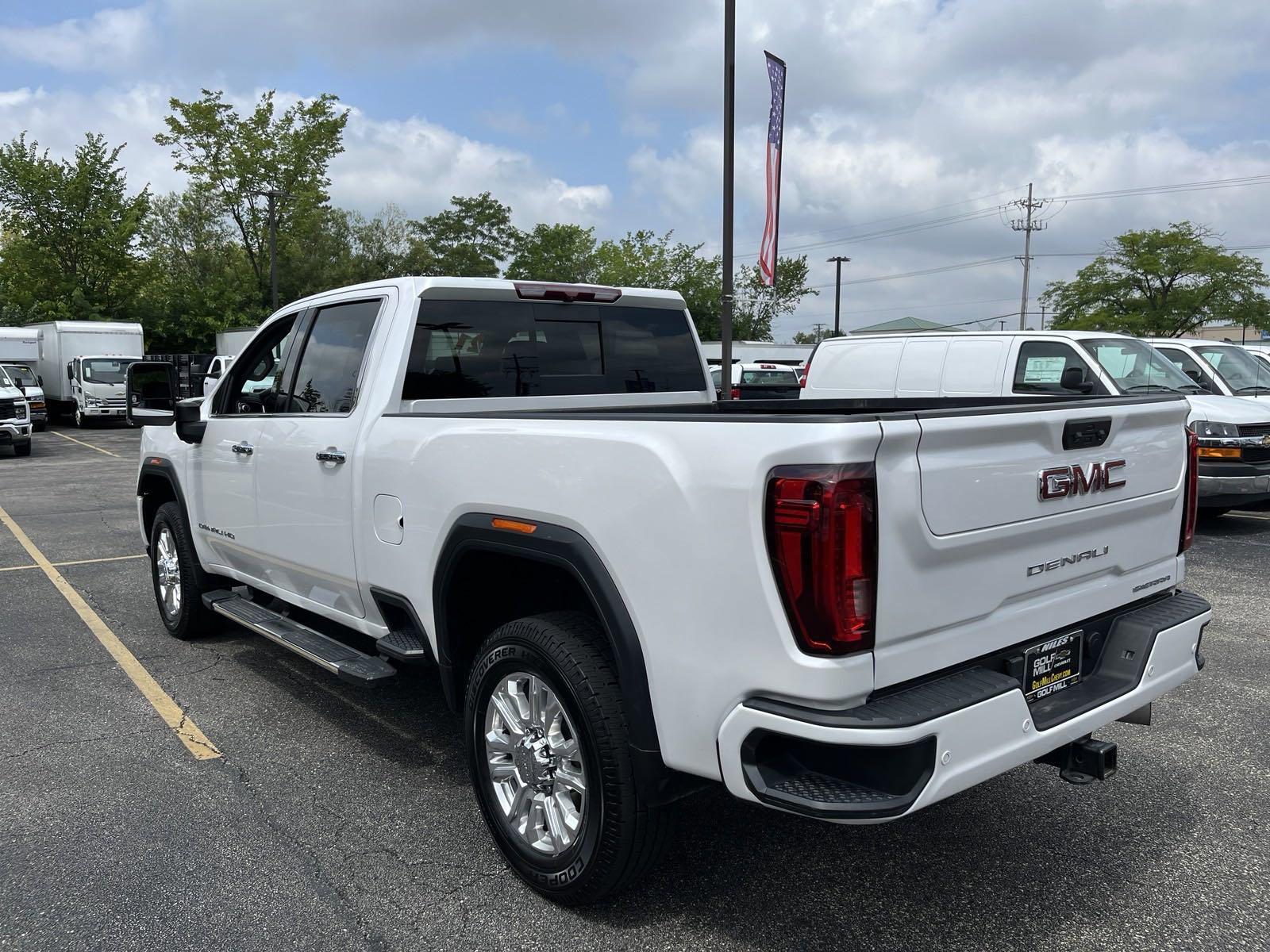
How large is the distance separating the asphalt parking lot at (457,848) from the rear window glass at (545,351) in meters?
1.60

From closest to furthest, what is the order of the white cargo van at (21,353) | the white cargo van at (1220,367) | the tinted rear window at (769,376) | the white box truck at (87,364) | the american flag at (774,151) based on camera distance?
the white cargo van at (1220,367) → the american flag at (774,151) → the tinted rear window at (769,376) → the white box truck at (87,364) → the white cargo van at (21,353)

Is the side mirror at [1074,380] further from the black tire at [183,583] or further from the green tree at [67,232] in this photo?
the green tree at [67,232]

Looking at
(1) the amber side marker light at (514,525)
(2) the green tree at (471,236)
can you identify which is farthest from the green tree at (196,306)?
(1) the amber side marker light at (514,525)

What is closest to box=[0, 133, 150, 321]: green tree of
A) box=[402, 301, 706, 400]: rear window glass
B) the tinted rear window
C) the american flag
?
the tinted rear window

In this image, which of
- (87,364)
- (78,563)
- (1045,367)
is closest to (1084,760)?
(1045,367)

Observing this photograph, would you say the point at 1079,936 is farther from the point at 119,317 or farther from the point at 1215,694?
the point at 119,317

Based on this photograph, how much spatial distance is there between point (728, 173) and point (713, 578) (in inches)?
407

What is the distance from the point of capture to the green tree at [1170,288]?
4459 centimetres

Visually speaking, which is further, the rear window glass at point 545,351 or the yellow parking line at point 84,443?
the yellow parking line at point 84,443

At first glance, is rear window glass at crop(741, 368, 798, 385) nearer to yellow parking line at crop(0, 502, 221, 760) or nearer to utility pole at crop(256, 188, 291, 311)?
utility pole at crop(256, 188, 291, 311)

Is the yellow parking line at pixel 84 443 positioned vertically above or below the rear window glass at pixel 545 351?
below

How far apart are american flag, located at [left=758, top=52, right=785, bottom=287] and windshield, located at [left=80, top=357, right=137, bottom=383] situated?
2111 centimetres

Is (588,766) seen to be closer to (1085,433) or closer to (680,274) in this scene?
(1085,433)

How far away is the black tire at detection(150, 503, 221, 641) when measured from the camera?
5746 mm
